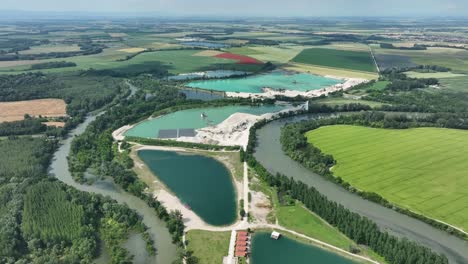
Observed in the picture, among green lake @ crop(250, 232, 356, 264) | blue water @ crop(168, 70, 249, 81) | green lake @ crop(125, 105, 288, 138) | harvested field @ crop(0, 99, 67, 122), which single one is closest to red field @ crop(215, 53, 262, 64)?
blue water @ crop(168, 70, 249, 81)

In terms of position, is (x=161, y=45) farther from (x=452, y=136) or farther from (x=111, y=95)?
(x=452, y=136)

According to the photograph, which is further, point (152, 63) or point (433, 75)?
point (152, 63)

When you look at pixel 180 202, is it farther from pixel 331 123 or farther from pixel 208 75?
pixel 208 75

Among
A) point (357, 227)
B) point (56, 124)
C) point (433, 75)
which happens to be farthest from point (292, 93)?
point (357, 227)

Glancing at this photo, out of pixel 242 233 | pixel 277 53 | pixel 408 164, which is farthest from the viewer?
pixel 277 53

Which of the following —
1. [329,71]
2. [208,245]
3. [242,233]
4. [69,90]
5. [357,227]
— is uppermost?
[329,71]

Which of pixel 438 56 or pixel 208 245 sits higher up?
pixel 438 56

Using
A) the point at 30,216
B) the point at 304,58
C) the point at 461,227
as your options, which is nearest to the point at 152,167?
the point at 30,216
